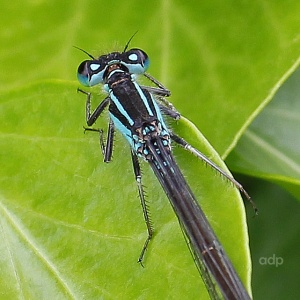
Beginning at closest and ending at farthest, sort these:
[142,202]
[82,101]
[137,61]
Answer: [142,202]
[82,101]
[137,61]

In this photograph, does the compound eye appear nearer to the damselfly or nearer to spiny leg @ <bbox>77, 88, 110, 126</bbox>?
the damselfly

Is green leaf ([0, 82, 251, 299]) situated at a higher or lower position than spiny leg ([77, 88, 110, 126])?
lower

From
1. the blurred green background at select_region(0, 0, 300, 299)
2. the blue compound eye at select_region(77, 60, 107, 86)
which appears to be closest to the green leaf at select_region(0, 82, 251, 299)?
the blurred green background at select_region(0, 0, 300, 299)

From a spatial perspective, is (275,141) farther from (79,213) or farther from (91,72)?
(79,213)

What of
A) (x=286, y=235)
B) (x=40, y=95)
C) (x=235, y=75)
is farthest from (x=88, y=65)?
(x=286, y=235)

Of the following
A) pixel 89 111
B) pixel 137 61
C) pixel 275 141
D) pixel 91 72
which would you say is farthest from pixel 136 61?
pixel 275 141

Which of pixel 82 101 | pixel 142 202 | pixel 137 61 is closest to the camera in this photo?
pixel 142 202

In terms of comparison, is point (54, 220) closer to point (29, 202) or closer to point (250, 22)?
point (29, 202)
